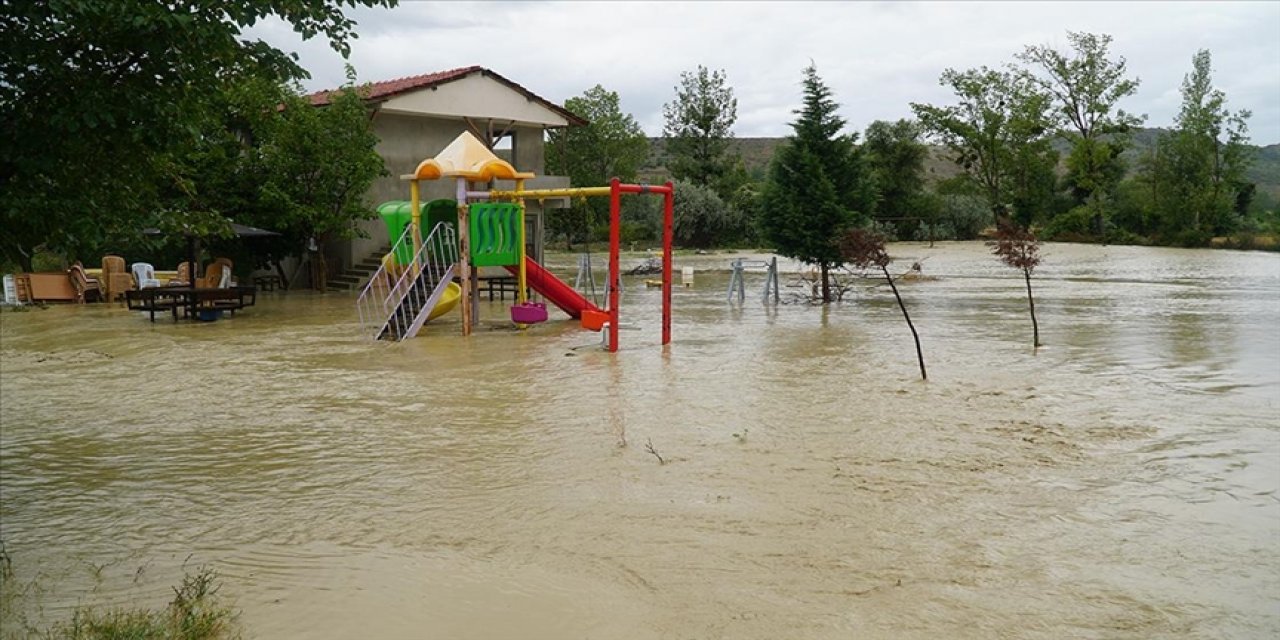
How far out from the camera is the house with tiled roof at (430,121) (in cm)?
2734

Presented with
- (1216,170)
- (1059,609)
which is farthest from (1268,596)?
(1216,170)

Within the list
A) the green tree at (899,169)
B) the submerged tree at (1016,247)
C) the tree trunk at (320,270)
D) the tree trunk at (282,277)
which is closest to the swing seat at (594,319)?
the submerged tree at (1016,247)

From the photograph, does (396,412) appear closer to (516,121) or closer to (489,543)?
(489,543)

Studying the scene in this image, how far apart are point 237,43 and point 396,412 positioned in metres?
5.78

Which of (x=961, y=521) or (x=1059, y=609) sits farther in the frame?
(x=961, y=521)

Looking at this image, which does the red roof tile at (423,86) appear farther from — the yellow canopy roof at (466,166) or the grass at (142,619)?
the grass at (142,619)

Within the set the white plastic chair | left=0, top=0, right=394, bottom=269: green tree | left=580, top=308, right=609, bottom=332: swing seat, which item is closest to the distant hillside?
the white plastic chair

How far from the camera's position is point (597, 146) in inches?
2303

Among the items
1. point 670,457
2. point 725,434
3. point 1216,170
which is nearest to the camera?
point 670,457

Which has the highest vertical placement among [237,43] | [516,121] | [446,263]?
[516,121]

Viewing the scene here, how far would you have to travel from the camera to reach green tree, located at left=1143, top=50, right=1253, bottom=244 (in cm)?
4853

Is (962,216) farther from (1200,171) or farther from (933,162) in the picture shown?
(933,162)

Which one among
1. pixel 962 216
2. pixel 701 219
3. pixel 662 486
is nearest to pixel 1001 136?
pixel 962 216

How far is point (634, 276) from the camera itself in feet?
112
